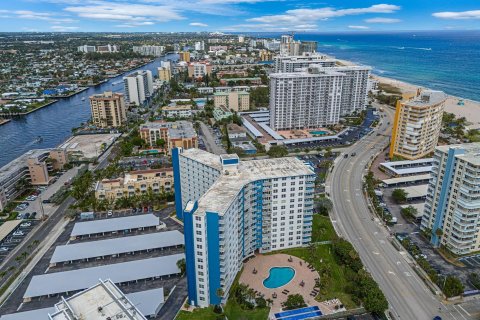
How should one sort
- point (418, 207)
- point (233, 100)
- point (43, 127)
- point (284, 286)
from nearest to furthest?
point (284, 286) → point (418, 207) → point (43, 127) → point (233, 100)

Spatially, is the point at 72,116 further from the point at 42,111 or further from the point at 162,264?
the point at 162,264

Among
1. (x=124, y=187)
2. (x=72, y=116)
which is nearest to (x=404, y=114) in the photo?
(x=124, y=187)

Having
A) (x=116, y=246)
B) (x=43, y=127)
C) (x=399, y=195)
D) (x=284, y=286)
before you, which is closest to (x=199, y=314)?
(x=284, y=286)

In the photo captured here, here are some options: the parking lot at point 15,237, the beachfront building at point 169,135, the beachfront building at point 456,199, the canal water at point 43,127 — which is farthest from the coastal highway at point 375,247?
the canal water at point 43,127

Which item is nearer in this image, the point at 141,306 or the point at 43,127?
the point at 141,306

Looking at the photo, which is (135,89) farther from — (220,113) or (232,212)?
(232,212)
